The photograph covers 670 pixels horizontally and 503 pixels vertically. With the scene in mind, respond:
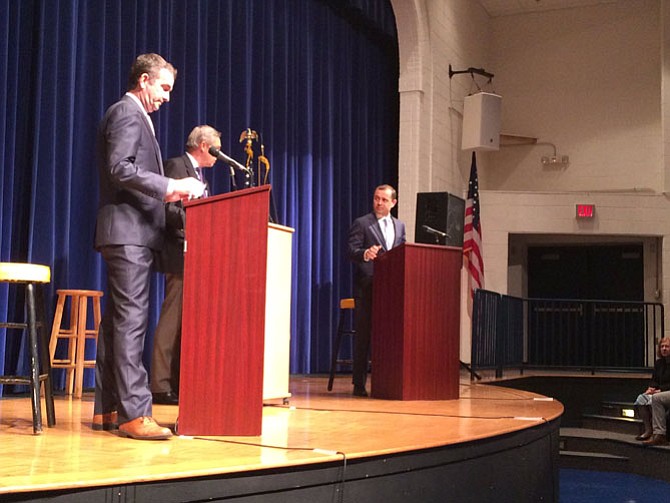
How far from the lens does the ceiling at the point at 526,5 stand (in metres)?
11.9

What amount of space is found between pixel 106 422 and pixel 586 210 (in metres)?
8.71

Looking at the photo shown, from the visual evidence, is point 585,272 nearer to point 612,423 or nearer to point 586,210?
point 586,210

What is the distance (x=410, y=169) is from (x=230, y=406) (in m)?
6.57

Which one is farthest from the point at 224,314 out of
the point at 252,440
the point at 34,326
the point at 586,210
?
the point at 586,210

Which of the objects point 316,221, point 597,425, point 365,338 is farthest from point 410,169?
point 365,338

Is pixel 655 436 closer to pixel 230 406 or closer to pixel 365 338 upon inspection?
pixel 365 338

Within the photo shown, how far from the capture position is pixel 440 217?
6246mm

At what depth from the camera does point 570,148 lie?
1198 centimetres

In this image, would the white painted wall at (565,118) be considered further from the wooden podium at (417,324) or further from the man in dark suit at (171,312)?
the man in dark suit at (171,312)

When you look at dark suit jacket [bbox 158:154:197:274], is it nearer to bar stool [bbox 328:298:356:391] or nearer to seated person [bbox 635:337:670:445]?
bar stool [bbox 328:298:356:391]

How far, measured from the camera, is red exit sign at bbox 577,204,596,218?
11.0 m

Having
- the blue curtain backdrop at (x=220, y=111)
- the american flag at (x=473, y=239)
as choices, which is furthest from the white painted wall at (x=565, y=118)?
the blue curtain backdrop at (x=220, y=111)

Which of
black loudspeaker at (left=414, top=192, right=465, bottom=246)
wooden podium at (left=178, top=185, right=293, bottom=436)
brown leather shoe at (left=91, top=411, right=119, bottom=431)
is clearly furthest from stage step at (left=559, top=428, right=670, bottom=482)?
brown leather shoe at (left=91, top=411, right=119, bottom=431)

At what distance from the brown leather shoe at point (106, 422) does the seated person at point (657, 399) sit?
4.98m
